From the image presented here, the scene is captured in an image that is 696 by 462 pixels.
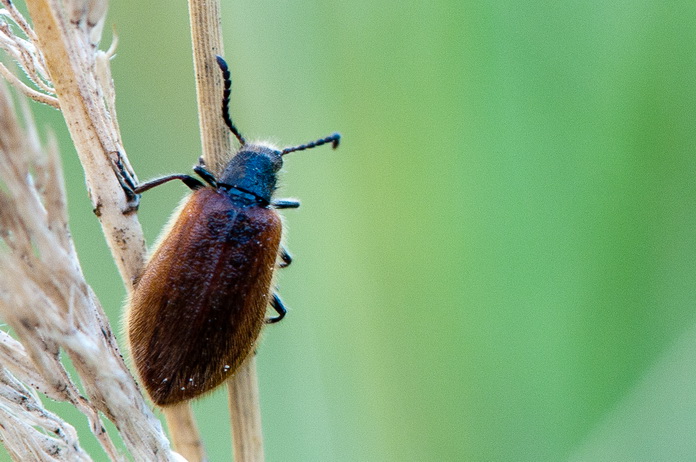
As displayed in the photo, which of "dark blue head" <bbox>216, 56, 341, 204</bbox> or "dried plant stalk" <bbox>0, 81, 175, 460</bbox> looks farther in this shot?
"dark blue head" <bbox>216, 56, 341, 204</bbox>

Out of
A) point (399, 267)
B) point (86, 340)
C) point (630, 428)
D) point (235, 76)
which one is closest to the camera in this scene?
point (86, 340)

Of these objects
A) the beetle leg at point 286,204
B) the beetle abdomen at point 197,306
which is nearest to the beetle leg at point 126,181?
the beetle abdomen at point 197,306

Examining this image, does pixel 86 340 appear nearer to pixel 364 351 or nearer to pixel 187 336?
pixel 187 336

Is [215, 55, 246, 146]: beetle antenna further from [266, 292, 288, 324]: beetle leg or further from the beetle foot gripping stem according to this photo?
[266, 292, 288, 324]: beetle leg

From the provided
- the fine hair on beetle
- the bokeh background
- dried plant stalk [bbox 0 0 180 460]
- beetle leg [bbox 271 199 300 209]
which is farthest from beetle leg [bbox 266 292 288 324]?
dried plant stalk [bbox 0 0 180 460]

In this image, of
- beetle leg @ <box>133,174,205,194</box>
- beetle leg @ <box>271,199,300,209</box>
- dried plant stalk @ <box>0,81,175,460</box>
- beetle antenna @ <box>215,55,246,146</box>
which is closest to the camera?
dried plant stalk @ <box>0,81,175,460</box>

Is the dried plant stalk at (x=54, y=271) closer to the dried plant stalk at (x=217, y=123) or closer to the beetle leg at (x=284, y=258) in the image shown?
the dried plant stalk at (x=217, y=123)

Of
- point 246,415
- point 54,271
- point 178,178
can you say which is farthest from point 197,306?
point 54,271

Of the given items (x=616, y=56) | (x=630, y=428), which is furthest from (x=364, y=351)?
(x=616, y=56)
